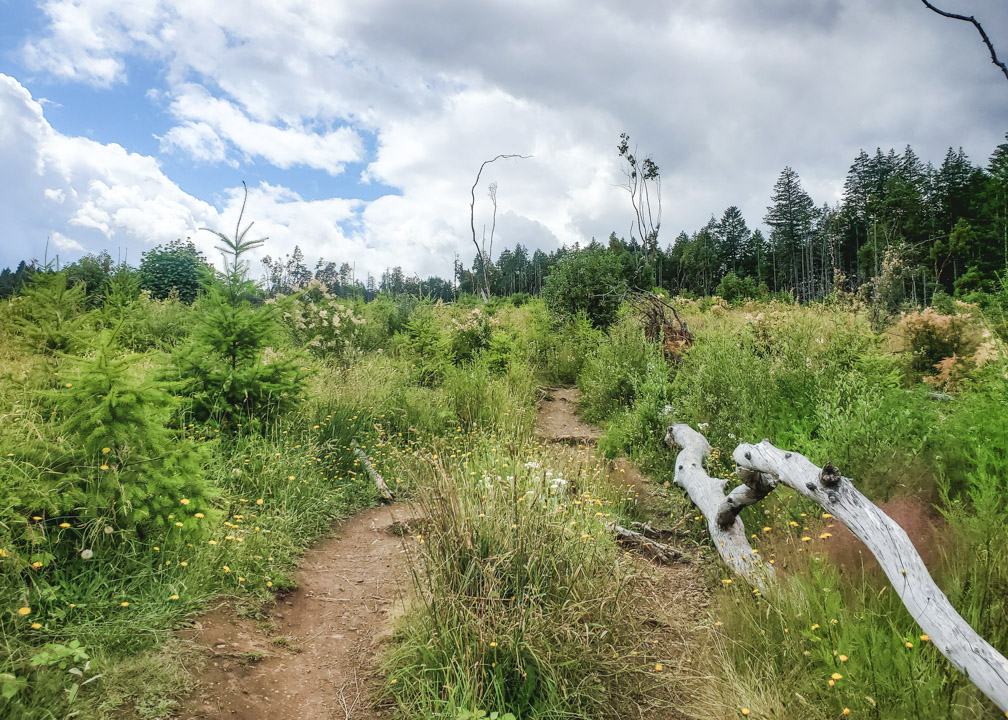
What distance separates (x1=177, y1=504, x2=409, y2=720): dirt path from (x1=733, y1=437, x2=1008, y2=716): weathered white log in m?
2.34

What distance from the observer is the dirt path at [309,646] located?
2.57 m

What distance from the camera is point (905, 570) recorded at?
2.31 m

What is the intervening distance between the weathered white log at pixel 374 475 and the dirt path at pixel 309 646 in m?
1.09

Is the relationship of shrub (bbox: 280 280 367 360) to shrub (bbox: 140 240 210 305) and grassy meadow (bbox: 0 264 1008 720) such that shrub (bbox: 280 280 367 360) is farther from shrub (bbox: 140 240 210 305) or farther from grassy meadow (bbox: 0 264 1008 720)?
shrub (bbox: 140 240 210 305)

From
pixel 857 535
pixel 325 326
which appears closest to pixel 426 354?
pixel 325 326

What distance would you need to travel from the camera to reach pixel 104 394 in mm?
2977

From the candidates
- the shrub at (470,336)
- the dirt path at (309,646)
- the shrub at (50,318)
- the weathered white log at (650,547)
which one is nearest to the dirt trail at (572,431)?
the weathered white log at (650,547)

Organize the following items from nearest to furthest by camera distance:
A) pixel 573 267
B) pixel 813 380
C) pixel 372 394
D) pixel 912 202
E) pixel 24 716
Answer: pixel 24 716 < pixel 813 380 < pixel 372 394 < pixel 573 267 < pixel 912 202

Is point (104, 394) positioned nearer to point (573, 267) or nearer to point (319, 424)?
point (319, 424)

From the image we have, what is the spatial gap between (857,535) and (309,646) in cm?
314

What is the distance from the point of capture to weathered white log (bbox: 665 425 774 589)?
3.15 m

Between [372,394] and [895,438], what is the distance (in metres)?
5.61

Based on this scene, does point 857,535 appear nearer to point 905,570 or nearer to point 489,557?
point 905,570

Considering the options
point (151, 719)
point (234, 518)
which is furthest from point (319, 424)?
point (151, 719)
